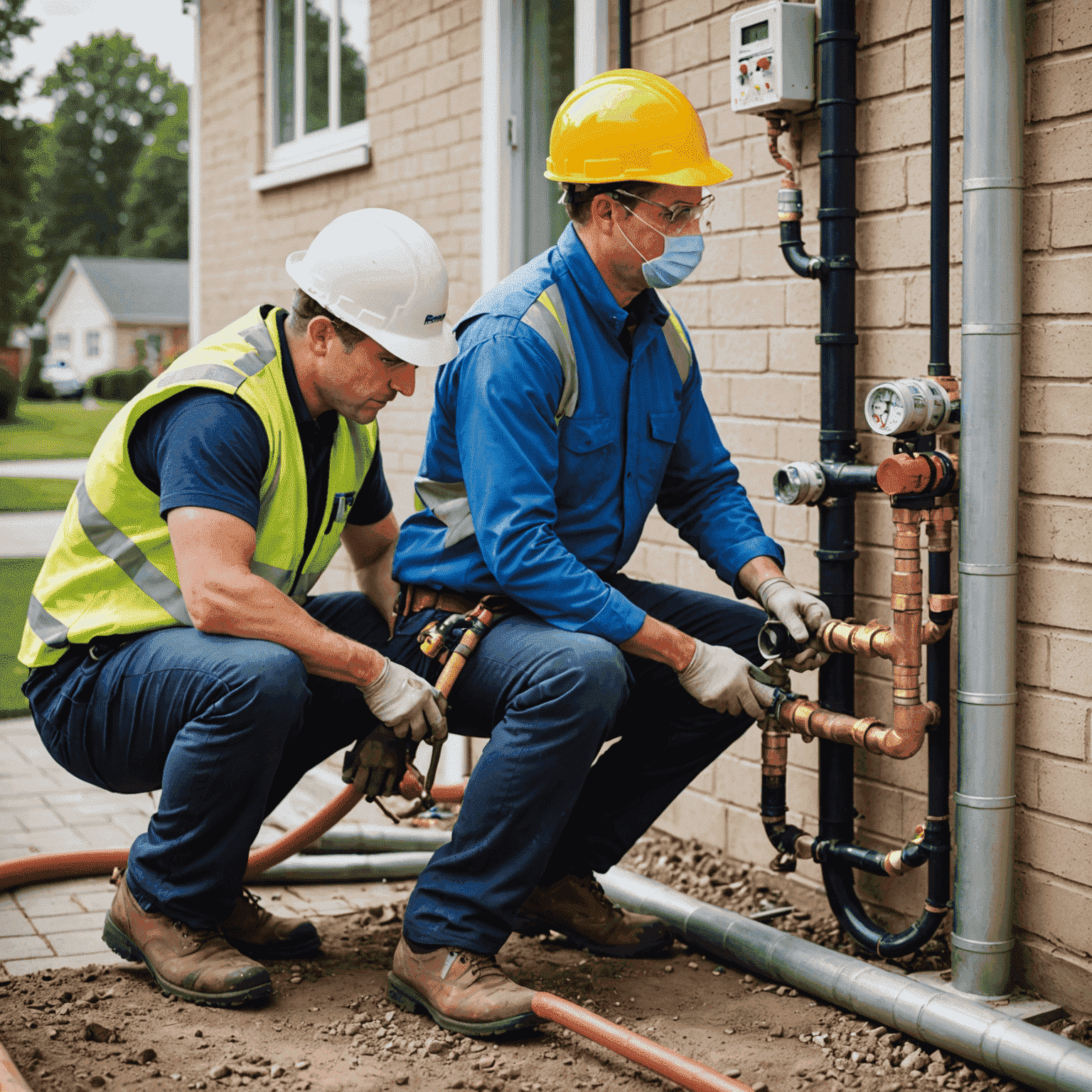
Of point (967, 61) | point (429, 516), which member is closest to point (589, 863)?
point (429, 516)

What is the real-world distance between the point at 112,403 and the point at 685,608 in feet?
162

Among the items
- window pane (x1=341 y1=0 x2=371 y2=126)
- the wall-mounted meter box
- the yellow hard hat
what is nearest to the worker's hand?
the yellow hard hat

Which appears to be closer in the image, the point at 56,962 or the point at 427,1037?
the point at 427,1037

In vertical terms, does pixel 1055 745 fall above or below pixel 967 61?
below

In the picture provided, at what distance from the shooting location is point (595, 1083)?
2701mm

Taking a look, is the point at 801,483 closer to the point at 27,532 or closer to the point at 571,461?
the point at 571,461

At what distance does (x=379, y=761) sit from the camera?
10.5 feet

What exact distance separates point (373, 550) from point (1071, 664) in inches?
68.1

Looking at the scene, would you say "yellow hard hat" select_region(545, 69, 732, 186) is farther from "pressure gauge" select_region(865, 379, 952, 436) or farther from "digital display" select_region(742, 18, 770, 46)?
"pressure gauge" select_region(865, 379, 952, 436)

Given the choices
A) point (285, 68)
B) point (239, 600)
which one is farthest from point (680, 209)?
point (285, 68)

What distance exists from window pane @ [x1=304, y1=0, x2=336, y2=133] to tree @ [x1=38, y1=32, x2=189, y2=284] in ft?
203

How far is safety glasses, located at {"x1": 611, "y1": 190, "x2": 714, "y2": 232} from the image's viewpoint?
311 centimetres

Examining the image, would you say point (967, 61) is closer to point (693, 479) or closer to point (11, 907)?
point (693, 479)

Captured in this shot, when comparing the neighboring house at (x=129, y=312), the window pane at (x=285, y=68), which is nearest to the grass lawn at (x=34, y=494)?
the window pane at (x=285, y=68)
